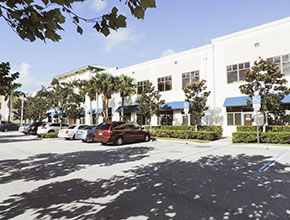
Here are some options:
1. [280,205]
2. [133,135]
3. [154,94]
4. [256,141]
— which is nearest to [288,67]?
[256,141]

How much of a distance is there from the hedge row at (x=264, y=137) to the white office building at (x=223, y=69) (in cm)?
376

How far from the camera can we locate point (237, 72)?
19312 mm

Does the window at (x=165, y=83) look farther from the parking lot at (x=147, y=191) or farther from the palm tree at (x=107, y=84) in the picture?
the parking lot at (x=147, y=191)

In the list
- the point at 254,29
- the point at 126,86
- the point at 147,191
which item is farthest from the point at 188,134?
the point at 147,191

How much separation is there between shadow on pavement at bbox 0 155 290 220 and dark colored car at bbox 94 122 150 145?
750 centimetres

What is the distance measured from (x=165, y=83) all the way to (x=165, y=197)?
21312 millimetres

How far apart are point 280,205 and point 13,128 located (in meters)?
43.3

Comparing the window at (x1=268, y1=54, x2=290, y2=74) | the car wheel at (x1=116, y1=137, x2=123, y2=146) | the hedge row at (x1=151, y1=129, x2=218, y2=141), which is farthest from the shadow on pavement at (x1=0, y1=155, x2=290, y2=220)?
the window at (x1=268, y1=54, x2=290, y2=74)

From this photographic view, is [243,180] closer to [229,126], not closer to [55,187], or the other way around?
[55,187]

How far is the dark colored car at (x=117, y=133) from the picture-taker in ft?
44.2

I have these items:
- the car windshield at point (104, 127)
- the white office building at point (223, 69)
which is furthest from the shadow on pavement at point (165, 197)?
the white office building at point (223, 69)

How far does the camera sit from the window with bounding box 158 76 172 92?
79.5 ft

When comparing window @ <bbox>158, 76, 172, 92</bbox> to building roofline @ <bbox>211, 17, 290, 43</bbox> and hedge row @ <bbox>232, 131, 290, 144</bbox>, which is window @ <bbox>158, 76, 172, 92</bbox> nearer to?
building roofline @ <bbox>211, 17, 290, 43</bbox>

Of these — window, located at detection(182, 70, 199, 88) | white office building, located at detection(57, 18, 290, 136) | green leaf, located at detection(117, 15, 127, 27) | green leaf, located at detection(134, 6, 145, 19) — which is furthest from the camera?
window, located at detection(182, 70, 199, 88)
